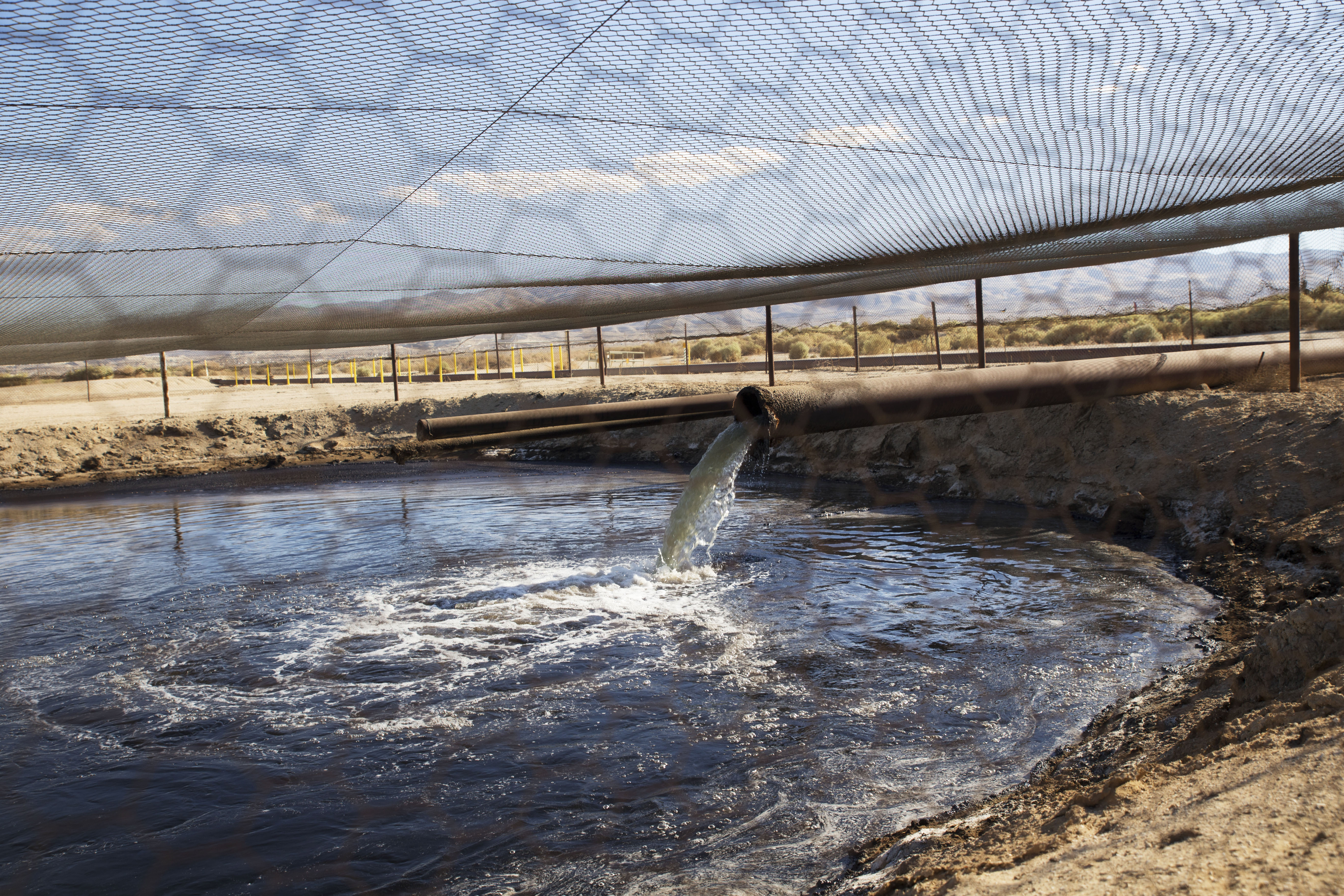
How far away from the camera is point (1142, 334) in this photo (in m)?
31.1

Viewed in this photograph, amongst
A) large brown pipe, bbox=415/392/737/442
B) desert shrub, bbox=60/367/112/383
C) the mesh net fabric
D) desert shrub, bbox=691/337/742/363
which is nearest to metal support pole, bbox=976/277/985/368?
the mesh net fabric

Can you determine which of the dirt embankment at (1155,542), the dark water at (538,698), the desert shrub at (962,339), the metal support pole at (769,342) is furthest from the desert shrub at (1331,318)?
the dark water at (538,698)

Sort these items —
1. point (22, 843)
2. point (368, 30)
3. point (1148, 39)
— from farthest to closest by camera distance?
point (22, 843) → point (1148, 39) → point (368, 30)

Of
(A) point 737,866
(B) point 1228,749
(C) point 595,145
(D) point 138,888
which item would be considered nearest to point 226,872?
(D) point 138,888

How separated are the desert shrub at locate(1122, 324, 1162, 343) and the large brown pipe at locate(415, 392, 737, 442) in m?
28.9

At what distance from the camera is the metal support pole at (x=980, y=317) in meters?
10.7

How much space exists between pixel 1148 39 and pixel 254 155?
3.65m

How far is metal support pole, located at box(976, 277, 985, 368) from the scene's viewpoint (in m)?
10.7

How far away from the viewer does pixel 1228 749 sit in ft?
10.2

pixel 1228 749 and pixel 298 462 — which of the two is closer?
pixel 1228 749

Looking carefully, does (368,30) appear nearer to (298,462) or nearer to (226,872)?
(226,872)

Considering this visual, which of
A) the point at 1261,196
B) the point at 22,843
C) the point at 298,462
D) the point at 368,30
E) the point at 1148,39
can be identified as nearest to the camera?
the point at 368,30

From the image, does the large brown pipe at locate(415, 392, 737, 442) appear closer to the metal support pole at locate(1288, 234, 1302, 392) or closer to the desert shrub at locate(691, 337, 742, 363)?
the metal support pole at locate(1288, 234, 1302, 392)

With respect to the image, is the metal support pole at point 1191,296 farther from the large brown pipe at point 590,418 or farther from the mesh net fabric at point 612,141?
the large brown pipe at point 590,418
